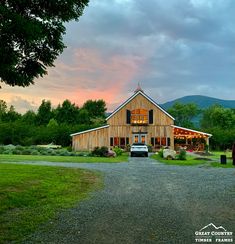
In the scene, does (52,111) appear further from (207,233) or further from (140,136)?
(207,233)

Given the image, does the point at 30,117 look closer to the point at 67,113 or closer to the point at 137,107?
the point at 67,113

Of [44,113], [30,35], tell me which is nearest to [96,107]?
[44,113]

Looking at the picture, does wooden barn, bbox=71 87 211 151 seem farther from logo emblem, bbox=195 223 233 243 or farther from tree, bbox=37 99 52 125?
tree, bbox=37 99 52 125

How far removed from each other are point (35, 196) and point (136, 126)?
1623 inches

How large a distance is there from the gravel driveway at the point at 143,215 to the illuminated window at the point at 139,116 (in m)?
38.3

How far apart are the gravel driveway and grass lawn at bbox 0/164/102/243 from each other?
400 millimetres

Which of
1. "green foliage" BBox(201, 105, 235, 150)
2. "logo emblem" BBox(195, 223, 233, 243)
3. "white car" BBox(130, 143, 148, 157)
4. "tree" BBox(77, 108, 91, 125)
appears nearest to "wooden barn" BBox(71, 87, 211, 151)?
"green foliage" BBox(201, 105, 235, 150)

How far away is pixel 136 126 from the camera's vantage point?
52.6 m

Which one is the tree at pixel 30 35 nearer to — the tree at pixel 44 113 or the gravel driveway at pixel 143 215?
the gravel driveway at pixel 143 215

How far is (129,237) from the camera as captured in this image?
6.96 m

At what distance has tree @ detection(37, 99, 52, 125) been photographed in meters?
98.1

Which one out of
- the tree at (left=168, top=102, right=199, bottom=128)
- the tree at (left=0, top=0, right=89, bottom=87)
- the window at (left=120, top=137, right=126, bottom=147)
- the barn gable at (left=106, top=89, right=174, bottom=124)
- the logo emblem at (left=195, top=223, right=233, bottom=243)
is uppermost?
the tree at (left=168, top=102, right=199, bottom=128)

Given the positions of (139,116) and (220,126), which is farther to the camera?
(220,126)

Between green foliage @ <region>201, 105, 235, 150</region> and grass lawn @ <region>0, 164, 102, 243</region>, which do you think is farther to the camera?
green foliage @ <region>201, 105, 235, 150</region>
